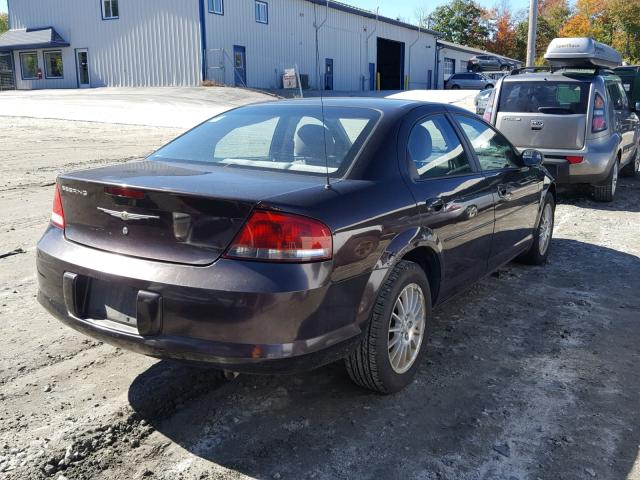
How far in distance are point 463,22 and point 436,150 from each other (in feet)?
242

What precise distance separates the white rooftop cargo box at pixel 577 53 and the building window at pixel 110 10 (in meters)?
28.9

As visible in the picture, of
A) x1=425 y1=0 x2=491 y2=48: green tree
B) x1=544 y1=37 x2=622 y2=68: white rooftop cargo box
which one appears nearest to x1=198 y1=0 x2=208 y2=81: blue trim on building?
x1=544 y1=37 x2=622 y2=68: white rooftop cargo box

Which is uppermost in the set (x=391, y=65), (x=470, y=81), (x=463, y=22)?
(x=463, y=22)

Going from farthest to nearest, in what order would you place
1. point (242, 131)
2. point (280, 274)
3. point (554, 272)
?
point (554, 272), point (242, 131), point (280, 274)

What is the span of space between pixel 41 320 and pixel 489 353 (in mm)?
3062

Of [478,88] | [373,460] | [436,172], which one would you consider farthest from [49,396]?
[478,88]

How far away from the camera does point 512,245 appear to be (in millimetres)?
5074

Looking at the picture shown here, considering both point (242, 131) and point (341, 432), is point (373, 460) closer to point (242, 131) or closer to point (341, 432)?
point (341, 432)

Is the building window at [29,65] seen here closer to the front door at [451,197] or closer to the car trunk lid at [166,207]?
the front door at [451,197]

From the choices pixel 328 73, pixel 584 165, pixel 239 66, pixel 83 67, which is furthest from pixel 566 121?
pixel 328 73

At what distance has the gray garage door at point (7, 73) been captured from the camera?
130ft

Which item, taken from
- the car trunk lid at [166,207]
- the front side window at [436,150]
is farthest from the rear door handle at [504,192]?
the car trunk lid at [166,207]

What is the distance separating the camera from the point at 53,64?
123ft

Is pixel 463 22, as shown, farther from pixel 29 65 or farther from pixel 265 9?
pixel 29 65
